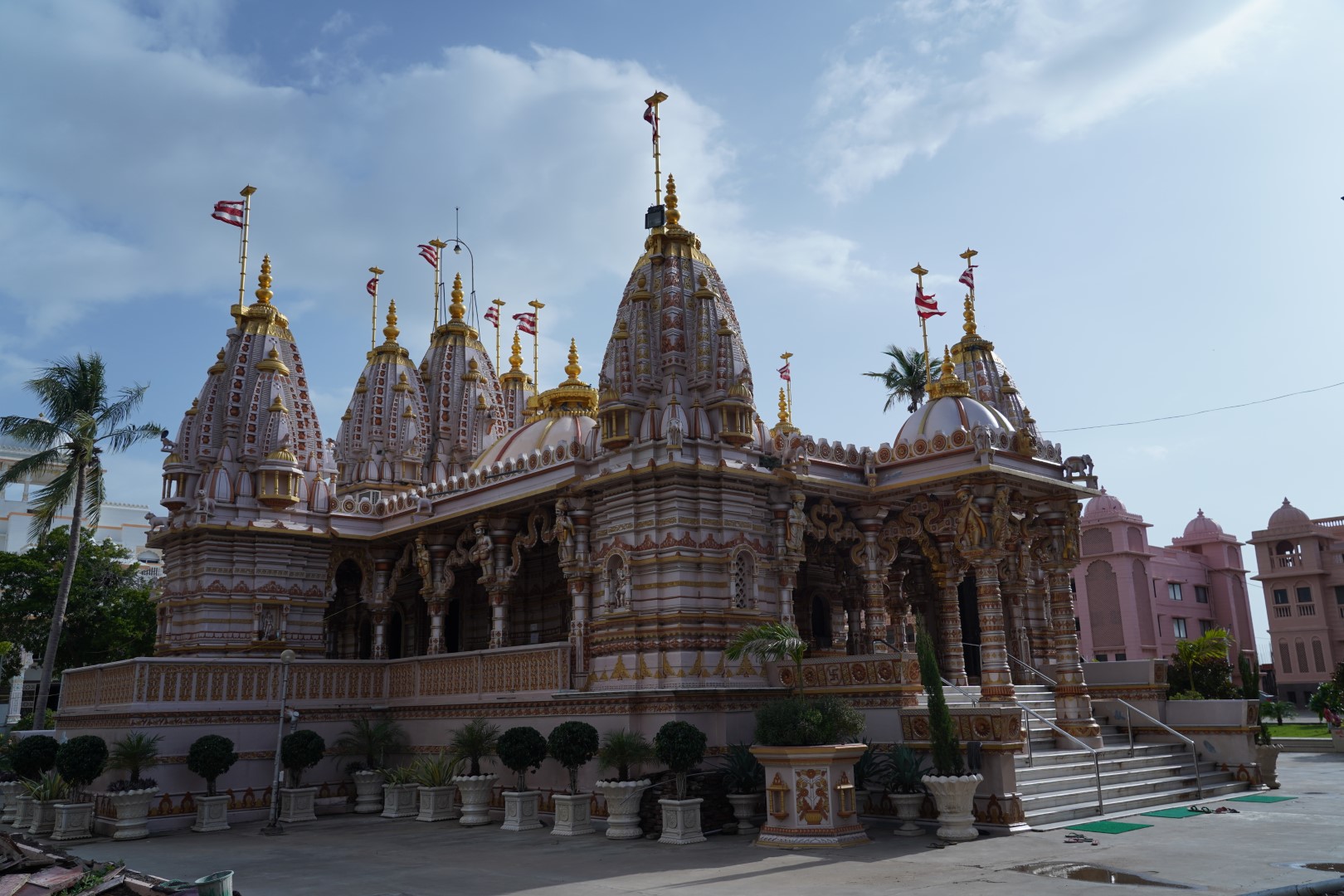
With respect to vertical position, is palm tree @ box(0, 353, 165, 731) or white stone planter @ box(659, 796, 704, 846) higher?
palm tree @ box(0, 353, 165, 731)

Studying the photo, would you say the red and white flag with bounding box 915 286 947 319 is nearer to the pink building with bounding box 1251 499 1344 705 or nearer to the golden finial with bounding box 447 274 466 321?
the golden finial with bounding box 447 274 466 321

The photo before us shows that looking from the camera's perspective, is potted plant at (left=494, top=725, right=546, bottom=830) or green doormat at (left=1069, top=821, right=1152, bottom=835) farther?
potted plant at (left=494, top=725, right=546, bottom=830)

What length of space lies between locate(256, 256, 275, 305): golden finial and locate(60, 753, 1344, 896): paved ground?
1513cm

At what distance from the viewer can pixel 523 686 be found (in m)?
21.4

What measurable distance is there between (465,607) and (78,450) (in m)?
11.8

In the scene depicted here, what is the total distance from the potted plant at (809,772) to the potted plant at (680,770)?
107cm

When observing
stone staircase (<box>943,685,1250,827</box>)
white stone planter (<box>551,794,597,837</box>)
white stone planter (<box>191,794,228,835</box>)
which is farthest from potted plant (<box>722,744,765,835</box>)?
white stone planter (<box>191,794,228,835</box>)

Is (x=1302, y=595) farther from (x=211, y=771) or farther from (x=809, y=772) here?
(x=211, y=771)

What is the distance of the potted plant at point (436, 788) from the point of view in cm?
2081

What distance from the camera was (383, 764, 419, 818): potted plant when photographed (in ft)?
70.7

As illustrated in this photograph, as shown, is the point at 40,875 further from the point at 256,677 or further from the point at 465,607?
the point at 465,607

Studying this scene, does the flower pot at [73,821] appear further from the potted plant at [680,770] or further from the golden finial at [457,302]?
the golden finial at [457,302]

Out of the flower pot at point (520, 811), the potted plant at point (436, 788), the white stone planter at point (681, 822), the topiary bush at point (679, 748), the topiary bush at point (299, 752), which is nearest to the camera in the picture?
the white stone planter at point (681, 822)

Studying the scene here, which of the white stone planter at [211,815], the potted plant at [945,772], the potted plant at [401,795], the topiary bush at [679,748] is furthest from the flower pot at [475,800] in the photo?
the potted plant at [945,772]
